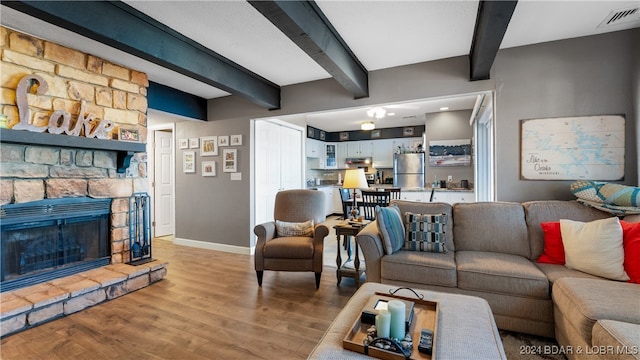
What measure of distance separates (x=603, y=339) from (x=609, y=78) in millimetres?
2531

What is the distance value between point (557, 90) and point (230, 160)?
4179 mm

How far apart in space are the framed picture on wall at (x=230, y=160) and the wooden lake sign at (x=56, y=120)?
5.37 feet

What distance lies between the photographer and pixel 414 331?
1.29 metres

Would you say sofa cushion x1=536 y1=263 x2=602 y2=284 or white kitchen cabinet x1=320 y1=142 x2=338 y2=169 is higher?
white kitchen cabinet x1=320 y1=142 x2=338 y2=169

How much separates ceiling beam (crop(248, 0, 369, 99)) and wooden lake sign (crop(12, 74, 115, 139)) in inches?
88.2

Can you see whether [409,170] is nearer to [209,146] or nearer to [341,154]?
[341,154]

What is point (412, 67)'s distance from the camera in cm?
323

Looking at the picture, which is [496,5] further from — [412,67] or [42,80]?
[42,80]

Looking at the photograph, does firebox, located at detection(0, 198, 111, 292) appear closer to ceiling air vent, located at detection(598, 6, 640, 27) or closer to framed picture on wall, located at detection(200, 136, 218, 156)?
framed picture on wall, located at detection(200, 136, 218, 156)

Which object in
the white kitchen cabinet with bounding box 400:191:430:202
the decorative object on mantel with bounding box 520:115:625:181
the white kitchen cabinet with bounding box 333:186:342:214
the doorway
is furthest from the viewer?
the white kitchen cabinet with bounding box 333:186:342:214

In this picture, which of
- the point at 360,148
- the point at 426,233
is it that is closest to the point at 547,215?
the point at 426,233

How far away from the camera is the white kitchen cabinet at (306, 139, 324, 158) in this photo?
23.3 ft

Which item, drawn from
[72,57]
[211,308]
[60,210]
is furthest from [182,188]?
[211,308]

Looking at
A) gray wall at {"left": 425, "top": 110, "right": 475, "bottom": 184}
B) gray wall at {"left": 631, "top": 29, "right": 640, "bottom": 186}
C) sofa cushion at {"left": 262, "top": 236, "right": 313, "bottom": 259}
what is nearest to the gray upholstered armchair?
sofa cushion at {"left": 262, "top": 236, "right": 313, "bottom": 259}
